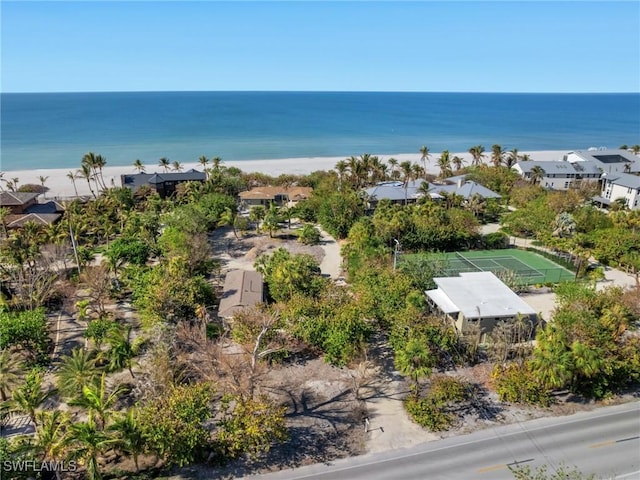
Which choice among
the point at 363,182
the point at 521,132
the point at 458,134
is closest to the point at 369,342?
the point at 363,182

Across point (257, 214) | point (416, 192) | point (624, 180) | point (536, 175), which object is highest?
point (536, 175)

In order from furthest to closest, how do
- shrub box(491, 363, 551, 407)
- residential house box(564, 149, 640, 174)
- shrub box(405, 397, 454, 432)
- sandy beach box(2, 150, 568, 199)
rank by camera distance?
1. sandy beach box(2, 150, 568, 199)
2. residential house box(564, 149, 640, 174)
3. shrub box(491, 363, 551, 407)
4. shrub box(405, 397, 454, 432)

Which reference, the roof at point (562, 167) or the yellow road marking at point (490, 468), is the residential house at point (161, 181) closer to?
the roof at point (562, 167)

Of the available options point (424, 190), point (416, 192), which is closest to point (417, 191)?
point (416, 192)

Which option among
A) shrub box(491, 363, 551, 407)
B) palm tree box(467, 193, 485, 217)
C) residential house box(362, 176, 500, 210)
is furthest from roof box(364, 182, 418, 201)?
shrub box(491, 363, 551, 407)

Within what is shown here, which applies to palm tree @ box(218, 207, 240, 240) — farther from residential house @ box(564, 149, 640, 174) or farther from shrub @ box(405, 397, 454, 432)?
residential house @ box(564, 149, 640, 174)

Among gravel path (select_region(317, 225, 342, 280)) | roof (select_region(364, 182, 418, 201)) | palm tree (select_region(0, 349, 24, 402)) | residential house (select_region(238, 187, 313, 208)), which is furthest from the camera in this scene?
residential house (select_region(238, 187, 313, 208))

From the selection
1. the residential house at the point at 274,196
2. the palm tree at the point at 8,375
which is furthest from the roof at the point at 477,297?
the residential house at the point at 274,196

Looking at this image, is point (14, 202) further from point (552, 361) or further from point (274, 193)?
point (552, 361)
